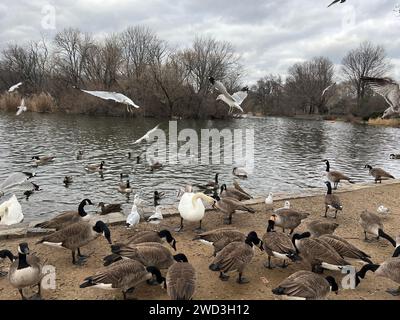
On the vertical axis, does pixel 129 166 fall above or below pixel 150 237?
below

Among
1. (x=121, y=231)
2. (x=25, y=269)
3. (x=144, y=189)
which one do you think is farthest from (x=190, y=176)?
(x=25, y=269)

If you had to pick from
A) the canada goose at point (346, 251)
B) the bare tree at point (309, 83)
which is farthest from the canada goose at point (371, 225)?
the bare tree at point (309, 83)

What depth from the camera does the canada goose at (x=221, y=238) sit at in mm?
5996

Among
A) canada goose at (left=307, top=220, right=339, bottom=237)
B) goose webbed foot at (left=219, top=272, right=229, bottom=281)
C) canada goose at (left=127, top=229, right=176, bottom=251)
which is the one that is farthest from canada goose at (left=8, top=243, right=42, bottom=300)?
canada goose at (left=307, top=220, right=339, bottom=237)

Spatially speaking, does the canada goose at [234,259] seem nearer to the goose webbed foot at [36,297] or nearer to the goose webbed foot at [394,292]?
the goose webbed foot at [394,292]

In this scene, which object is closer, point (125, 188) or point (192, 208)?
point (192, 208)

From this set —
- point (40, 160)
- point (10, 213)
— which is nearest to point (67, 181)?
point (40, 160)

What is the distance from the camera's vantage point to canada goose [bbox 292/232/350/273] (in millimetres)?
5379

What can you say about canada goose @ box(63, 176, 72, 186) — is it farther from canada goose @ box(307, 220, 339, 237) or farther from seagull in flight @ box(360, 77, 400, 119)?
seagull in flight @ box(360, 77, 400, 119)

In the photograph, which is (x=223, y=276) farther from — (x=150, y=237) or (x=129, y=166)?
(x=129, y=166)

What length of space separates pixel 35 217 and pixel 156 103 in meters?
44.9

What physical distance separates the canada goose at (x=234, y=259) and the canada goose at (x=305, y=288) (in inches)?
31.3

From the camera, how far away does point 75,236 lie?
236 inches

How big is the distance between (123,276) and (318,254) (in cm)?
319
